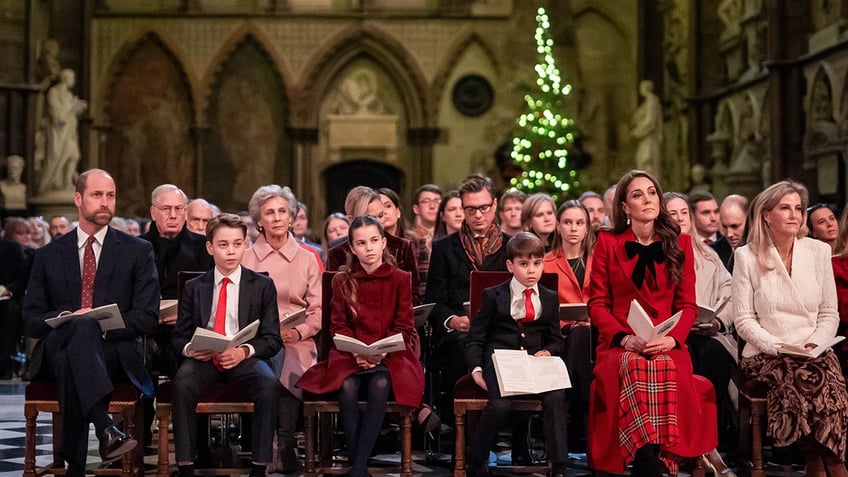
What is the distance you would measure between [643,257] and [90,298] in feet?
9.31

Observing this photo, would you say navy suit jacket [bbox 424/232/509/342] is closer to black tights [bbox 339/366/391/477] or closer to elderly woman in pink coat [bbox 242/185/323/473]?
elderly woman in pink coat [bbox 242/185/323/473]

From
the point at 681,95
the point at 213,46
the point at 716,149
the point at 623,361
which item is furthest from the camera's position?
the point at 213,46

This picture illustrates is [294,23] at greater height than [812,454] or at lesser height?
greater

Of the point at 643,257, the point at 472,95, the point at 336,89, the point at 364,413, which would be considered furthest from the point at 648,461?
the point at 336,89

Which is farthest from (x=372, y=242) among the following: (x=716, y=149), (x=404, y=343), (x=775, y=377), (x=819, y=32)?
(x=716, y=149)

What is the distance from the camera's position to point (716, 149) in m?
17.5

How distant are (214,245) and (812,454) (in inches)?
127

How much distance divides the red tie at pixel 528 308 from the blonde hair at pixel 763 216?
1.18 m

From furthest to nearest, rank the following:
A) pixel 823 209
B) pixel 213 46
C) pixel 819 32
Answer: pixel 213 46, pixel 819 32, pixel 823 209

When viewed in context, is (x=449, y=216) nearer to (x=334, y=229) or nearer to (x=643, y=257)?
(x=334, y=229)

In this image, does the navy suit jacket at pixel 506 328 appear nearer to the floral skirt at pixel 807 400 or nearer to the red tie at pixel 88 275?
the floral skirt at pixel 807 400

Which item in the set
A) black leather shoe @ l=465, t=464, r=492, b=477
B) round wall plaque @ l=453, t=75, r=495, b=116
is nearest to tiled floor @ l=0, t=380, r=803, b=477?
black leather shoe @ l=465, t=464, r=492, b=477

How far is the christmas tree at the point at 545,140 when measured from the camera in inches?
679

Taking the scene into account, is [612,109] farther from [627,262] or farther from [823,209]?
[627,262]
